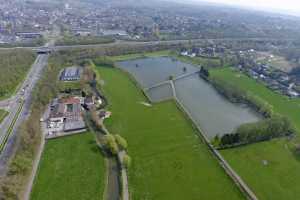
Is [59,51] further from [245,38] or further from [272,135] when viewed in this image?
[245,38]

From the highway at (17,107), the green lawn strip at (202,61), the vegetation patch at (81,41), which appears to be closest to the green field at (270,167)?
the highway at (17,107)

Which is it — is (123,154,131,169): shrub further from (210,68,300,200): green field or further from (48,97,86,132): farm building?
(210,68,300,200): green field

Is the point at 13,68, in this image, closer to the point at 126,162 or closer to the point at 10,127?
the point at 10,127

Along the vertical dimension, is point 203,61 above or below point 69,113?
above

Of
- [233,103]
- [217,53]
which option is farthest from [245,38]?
[233,103]

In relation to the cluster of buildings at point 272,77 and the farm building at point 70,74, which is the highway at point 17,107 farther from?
the cluster of buildings at point 272,77

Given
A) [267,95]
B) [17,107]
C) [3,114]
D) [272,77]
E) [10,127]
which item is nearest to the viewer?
[10,127]

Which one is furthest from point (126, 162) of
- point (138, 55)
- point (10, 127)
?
point (138, 55)

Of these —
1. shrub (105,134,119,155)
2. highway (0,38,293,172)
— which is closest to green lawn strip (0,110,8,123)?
highway (0,38,293,172)
